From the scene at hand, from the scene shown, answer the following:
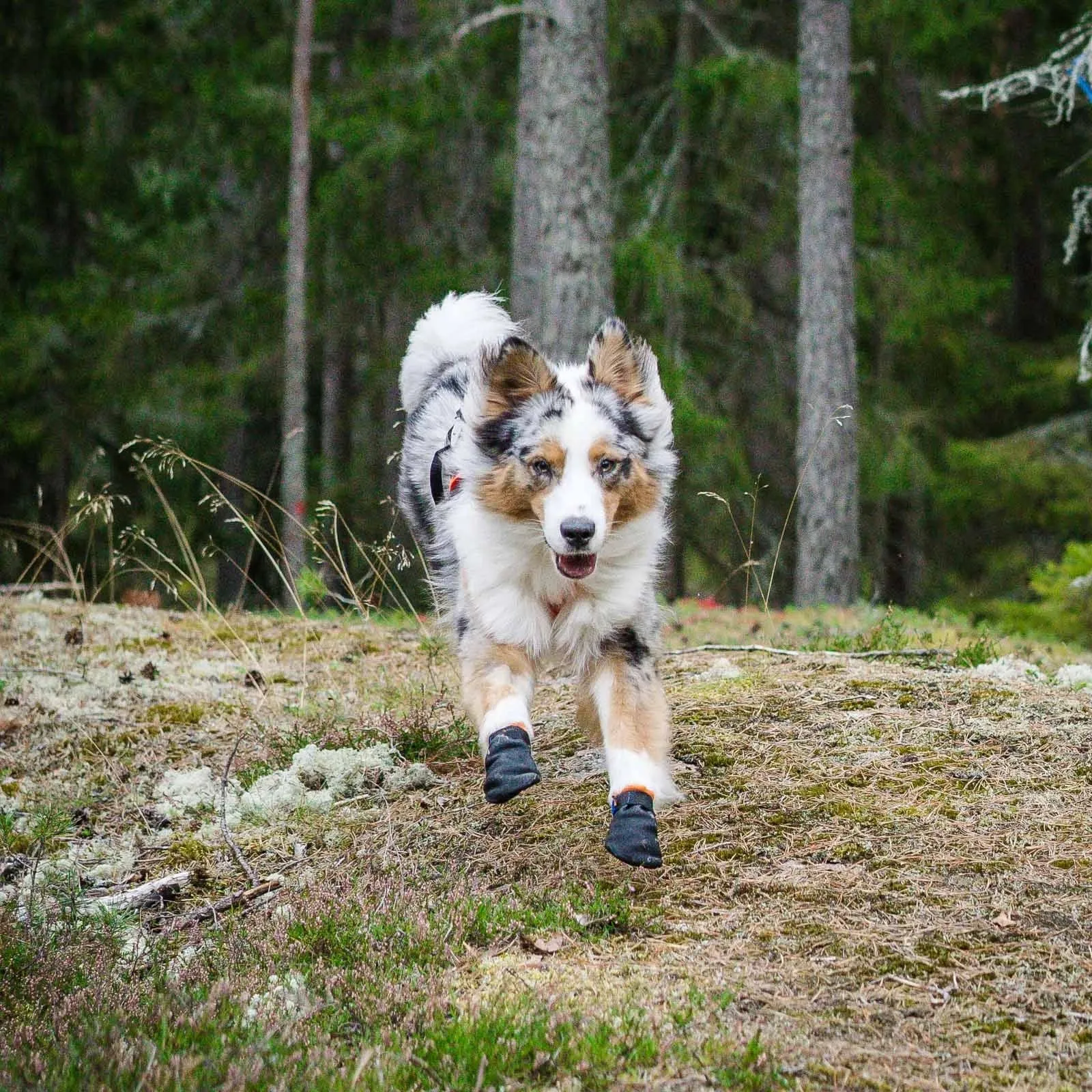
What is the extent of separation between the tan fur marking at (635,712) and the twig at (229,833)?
1435mm

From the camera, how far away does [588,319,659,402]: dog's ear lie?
492 cm

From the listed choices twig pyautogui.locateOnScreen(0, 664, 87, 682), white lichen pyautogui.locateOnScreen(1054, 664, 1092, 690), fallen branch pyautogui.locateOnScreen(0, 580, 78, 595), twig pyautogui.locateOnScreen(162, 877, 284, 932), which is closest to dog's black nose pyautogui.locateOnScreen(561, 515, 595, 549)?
twig pyautogui.locateOnScreen(162, 877, 284, 932)

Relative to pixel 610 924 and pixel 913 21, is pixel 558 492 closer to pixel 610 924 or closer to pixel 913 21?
pixel 610 924

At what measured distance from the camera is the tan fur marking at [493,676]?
4680mm

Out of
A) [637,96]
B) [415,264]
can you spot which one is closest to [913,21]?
[637,96]

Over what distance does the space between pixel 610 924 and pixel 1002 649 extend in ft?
16.4

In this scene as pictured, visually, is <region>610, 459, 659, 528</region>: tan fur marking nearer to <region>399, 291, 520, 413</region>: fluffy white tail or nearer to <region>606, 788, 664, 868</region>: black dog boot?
<region>606, 788, 664, 868</region>: black dog boot

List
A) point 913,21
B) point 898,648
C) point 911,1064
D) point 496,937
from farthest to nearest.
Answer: point 913,21 → point 898,648 → point 496,937 → point 911,1064

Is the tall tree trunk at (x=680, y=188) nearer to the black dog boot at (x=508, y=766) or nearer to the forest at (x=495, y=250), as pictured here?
the forest at (x=495, y=250)

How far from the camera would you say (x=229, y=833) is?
5059 millimetres

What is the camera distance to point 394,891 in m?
4.39

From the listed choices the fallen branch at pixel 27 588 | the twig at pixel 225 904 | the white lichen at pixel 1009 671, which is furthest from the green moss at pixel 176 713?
the white lichen at pixel 1009 671

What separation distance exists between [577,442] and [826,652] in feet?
10.8

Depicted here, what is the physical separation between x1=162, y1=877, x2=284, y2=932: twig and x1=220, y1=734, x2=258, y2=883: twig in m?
0.09
